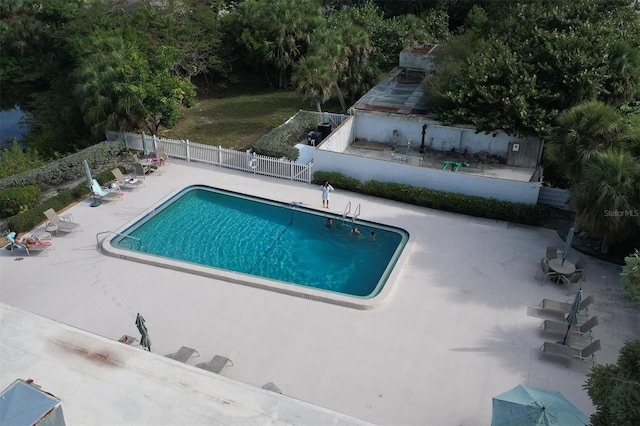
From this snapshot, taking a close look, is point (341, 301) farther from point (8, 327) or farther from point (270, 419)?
point (8, 327)

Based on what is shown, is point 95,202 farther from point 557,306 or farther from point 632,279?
point 632,279

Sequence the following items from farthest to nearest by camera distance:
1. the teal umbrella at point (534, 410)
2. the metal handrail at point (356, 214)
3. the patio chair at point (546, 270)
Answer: the metal handrail at point (356, 214) < the patio chair at point (546, 270) < the teal umbrella at point (534, 410)

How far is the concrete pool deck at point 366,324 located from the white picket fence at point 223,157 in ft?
19.6

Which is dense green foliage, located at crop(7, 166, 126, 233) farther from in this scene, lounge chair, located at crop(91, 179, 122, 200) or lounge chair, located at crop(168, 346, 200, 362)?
lounge chair, located at crop(168, 346, 200, 362)

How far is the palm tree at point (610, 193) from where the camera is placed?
1509 centimetres

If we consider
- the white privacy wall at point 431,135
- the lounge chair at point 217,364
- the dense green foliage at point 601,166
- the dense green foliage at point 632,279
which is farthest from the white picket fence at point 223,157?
the dense green foliage at point 632,279

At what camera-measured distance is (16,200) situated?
19734 mm

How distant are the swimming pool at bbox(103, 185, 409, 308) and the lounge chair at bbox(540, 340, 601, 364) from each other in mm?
4996

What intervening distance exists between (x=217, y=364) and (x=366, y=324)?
430cm

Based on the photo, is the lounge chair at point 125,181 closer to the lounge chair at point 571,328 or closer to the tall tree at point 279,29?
the tall tree at point 279,29

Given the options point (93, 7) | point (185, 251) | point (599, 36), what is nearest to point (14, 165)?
point (185, 251)

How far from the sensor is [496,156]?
79.2ft

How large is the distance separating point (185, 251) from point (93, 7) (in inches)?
1024

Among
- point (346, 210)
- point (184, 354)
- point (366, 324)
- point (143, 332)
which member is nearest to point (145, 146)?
point (346, 210)
